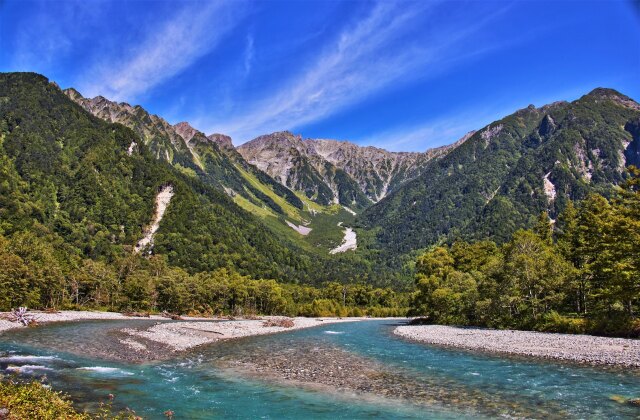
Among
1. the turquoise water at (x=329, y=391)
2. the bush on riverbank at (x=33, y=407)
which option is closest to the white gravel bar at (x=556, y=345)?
the turquoise water at (x=329, y=391)

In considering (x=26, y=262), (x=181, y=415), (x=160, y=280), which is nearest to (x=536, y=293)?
(x=181, y=415)

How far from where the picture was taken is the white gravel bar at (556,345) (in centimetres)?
3966

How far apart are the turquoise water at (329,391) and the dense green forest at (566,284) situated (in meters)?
23.9

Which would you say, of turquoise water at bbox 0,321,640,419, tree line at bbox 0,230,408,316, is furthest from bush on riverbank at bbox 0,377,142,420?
tree line at bbox 0,230,408,316

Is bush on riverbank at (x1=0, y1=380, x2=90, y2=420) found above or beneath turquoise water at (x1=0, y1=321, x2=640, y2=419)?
above

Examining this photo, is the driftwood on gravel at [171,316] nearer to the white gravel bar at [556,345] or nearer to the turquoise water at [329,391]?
the turquoise water at [329,391]

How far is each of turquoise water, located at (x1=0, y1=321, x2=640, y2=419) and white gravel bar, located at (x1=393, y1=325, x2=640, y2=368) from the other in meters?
4.04

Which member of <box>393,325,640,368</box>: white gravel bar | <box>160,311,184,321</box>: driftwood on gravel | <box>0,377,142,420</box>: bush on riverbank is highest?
<box>0,377,142,420</box>: bush on riverbank

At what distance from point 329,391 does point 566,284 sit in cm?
5562

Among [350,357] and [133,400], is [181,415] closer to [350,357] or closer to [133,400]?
[133,400]

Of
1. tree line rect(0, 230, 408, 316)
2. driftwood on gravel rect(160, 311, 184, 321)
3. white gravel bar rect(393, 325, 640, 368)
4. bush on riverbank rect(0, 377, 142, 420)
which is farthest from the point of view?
driftwood on gravel rect(160, 311, 184, 321)

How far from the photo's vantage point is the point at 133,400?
2475 centimetres

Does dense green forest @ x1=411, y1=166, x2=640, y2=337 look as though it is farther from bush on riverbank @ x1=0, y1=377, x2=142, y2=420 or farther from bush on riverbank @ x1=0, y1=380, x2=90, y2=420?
bush on riverbank @ x1=0, y1=380, x2=90, y2=420

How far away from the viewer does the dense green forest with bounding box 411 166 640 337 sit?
56.7 m
